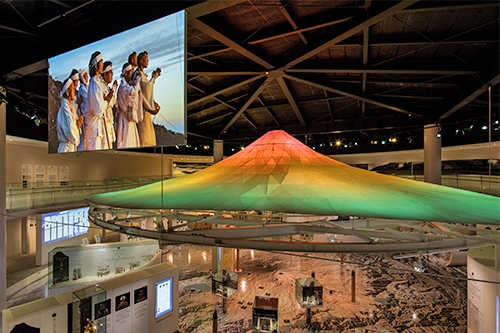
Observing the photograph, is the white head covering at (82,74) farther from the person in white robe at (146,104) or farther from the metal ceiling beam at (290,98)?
the metal ceiling beam at (290,98)

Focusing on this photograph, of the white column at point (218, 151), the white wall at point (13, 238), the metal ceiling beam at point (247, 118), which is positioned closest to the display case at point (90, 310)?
the white column at point (218, 151)

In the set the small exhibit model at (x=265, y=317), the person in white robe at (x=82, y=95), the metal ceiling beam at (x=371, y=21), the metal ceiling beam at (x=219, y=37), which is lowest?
the small exhibit model at (x=265, y=317)

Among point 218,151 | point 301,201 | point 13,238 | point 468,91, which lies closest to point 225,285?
point 301,201

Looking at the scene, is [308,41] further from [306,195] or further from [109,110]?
[109,110]

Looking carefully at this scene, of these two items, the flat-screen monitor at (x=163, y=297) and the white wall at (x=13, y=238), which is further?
the white wall at (x=13, y=238)

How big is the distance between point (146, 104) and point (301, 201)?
9.84 feet

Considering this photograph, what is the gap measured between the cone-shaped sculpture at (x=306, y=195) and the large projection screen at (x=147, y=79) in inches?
37.5

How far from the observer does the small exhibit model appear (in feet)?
22.9

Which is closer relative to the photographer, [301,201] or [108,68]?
[301,201]

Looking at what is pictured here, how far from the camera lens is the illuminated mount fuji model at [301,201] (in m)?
3.17

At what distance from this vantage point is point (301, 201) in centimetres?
337

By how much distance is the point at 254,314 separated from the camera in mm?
7191

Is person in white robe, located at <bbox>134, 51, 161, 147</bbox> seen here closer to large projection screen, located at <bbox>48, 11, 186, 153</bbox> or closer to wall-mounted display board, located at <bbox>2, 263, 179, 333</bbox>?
large projection screen, located at <bbox>48, 11, 186, 153</bbox>

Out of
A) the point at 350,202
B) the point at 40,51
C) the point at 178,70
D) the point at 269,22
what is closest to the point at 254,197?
the point at 350,202
